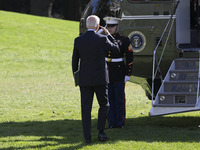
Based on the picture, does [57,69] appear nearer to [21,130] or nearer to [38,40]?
[38,40]

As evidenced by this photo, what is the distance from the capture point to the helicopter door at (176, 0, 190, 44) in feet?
31.3

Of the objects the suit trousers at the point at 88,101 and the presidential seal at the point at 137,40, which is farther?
the presidential seal at the point at 137,40

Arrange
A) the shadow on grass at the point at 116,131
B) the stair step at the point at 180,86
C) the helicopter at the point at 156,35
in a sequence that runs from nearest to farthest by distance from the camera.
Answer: the shadow on grass at the point at 116,131 → the stair step at the point at 180,86 → the helicopter at the point at 156,35

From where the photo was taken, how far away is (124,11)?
9.35m

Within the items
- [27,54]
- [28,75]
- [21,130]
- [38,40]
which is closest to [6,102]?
[21,130]

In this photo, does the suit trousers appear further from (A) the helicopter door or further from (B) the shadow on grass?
(A) the helicopter door

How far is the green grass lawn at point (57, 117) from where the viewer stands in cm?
740

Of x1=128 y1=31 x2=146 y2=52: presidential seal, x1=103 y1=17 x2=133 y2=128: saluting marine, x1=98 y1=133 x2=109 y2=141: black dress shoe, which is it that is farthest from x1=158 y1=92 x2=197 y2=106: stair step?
x1=128 y1=31 x2=146 y2=52: presidential seal

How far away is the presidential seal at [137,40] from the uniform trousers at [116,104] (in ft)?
3.03

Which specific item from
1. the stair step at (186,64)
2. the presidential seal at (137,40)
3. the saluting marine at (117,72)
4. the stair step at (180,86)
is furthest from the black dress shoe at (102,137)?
the presidential seal at (137,40)

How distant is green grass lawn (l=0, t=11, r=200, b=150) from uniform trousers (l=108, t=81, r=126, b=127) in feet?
0.71

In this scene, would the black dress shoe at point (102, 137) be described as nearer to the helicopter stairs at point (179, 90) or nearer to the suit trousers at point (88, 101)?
the suit trousers at point (88, 101)

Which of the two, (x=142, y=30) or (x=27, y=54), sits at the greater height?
(x=142, y=30)

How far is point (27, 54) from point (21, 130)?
18.3m
